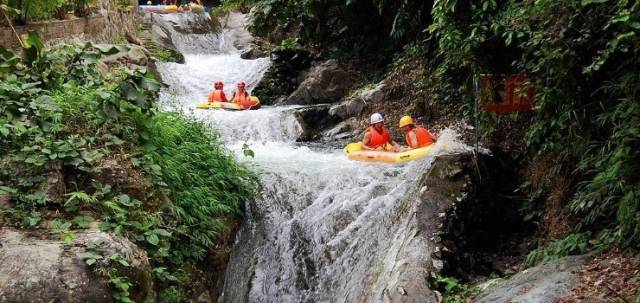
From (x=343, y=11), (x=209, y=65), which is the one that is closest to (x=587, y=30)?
(x=343, y=11)

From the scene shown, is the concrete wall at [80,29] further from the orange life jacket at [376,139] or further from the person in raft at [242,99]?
the orange life jacket at [376,139]

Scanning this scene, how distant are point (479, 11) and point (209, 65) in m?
12.2

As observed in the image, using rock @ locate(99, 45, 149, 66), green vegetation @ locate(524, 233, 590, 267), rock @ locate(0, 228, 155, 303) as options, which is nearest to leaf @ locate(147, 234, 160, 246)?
rock @ locate(0, 228, 155, 303)

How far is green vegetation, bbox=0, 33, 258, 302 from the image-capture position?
4.72 m

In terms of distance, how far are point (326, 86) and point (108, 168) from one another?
29.5 feet

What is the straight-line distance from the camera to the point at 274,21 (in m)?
14.8

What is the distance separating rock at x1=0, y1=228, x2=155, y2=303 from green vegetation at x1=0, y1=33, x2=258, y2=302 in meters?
0.10

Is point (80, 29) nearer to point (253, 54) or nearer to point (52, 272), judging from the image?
point (253, 54)

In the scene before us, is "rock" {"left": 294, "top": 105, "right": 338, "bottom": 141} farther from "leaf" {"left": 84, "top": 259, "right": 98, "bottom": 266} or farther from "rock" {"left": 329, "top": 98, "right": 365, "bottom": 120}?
"leaf" {"left": 84, "top": 259, "right": 98, "bottom": 266}

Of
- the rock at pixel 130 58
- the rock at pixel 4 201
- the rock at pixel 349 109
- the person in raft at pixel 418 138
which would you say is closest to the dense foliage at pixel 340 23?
→ the rock at pixel 349 109

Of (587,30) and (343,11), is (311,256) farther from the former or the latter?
(343,11)

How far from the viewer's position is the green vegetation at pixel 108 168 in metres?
4.72

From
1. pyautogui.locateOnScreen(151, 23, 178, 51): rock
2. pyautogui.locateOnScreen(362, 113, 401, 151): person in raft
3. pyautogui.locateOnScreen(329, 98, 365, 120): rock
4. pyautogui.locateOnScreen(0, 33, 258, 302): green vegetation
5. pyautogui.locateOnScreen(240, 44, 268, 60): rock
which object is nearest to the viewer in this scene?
pyautogui.locateOnScreen(0, 33, 258, 302): green vegetation

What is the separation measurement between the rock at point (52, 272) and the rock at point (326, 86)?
31.5 feet
